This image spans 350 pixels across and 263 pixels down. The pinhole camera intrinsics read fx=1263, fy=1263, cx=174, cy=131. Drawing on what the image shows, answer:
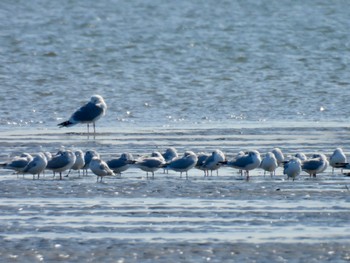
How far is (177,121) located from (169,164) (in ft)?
25.4

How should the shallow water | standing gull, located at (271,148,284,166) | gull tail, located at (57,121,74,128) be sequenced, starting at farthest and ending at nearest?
gull tail, located at (57,121,74,128)
standing gull, located at (271,148,284,166)
the shallow water

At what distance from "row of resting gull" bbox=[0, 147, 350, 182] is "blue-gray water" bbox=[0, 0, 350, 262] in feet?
0.56

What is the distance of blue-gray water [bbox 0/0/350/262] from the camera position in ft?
38.8

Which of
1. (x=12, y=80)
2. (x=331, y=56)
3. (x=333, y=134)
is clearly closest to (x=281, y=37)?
(x=331, y=56)

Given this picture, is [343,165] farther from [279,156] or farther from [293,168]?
[279,156]

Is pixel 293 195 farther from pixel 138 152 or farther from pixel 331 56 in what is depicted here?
pixel 331 56

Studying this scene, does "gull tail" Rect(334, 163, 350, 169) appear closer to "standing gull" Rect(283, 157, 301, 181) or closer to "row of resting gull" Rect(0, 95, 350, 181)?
"row of resting gull" Rect(0, 95, 350, 181)

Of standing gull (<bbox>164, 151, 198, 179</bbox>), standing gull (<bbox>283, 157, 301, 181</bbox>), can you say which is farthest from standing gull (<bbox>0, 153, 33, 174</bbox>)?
standing gull (<bbox>283, 157, 301, 181</bbox>)

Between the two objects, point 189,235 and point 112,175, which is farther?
point 112,175

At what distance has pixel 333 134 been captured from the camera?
2183 centimetres

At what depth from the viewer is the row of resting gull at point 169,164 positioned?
53.4ft

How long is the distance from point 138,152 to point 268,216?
6400 millimetres

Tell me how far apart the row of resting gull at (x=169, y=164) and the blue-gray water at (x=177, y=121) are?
172 mm

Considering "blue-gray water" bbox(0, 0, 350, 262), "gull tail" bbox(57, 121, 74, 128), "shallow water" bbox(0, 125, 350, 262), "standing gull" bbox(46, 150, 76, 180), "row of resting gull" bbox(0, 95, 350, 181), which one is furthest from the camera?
"gull tail" bbox(57, 121, 74, 128)
